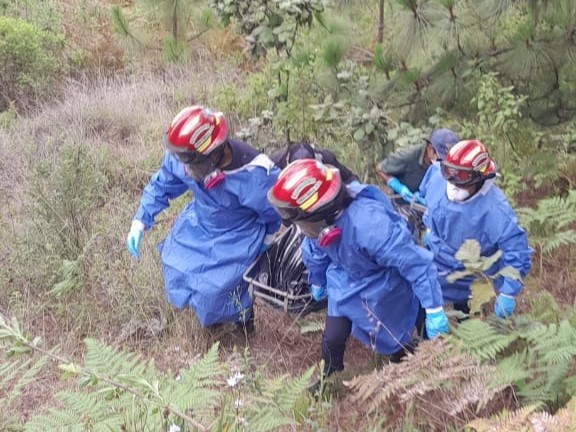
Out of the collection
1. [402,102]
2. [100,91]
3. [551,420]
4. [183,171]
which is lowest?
[100,91]

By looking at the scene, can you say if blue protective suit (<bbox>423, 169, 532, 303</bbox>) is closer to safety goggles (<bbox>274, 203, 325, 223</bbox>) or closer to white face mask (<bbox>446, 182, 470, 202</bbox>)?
white face mask (<bbox>446, 182, 470, 202</bbox>)

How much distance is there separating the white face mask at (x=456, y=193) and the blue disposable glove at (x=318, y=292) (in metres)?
0.72

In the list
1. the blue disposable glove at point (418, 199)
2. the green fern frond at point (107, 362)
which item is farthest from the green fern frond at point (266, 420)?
the blue disposable glove at point (418, 199)

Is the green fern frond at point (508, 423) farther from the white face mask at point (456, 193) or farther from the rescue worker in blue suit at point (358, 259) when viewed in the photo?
the white face mask at point (456, 193)

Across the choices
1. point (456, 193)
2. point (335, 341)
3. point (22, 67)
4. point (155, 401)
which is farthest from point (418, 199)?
point (22, 67)

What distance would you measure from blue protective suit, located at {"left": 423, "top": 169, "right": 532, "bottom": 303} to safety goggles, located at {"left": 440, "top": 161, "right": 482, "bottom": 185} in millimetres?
91

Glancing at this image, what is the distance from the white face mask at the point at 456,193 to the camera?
11.8 ft

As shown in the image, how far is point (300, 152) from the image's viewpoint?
13.0 ft

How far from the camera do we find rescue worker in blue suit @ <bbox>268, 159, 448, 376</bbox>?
10.0 feet

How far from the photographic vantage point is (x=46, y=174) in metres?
5.35

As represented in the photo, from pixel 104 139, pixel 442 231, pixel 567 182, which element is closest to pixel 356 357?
pixel 442 231

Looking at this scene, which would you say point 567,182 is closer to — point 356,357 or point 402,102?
point 402,102

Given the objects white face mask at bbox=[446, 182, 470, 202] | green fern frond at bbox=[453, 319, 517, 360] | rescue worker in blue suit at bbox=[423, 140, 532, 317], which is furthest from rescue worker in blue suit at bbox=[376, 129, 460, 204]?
green fern frond at bbox=[453, 319, 517, 360]

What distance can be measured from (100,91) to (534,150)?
4914 mm
